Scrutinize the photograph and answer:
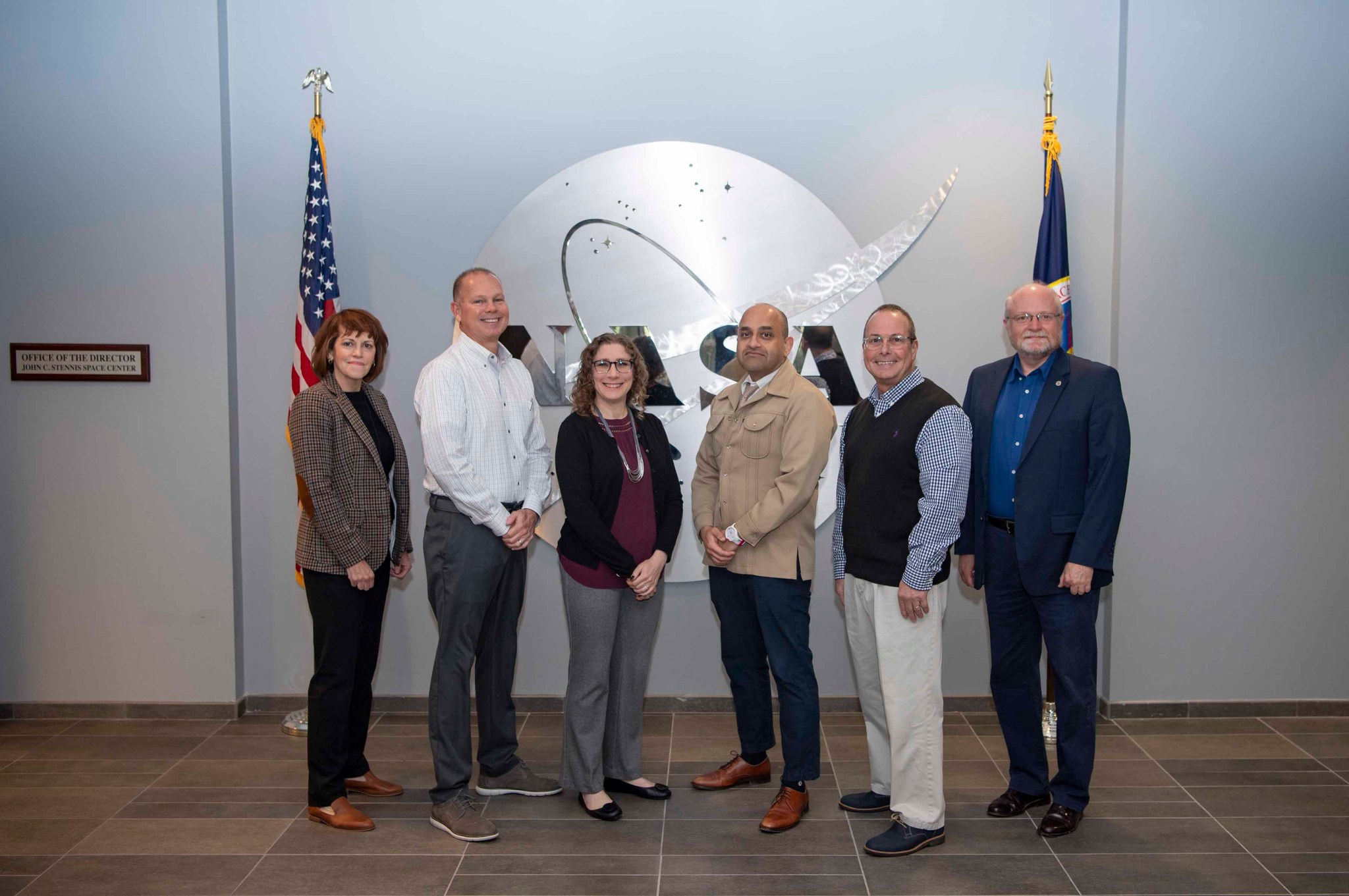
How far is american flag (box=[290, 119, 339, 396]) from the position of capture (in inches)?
154

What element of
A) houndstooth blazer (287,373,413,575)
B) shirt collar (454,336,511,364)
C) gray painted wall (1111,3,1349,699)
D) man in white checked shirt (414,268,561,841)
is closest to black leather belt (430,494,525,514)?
man in white checked shirt (414,268,561,841)

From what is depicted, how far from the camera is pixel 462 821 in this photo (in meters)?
3.04

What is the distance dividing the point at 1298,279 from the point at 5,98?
5481 mm

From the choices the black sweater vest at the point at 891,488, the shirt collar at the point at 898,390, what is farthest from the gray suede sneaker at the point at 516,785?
the shirt collar at the point at 898,390

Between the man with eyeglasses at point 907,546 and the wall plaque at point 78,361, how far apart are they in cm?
311

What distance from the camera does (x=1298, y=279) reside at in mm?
4094

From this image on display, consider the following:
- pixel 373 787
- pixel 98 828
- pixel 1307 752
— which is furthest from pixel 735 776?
pixel 1307 752

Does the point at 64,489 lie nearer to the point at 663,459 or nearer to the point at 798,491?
the point at 663,459

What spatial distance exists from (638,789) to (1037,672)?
1.39 m

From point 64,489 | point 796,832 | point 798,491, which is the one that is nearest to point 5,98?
point 64,489

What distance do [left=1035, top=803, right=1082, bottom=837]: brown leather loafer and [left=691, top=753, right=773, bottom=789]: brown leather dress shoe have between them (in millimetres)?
910

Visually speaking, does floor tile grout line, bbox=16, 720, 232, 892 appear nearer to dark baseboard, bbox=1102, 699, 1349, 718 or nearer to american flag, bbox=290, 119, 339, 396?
american flag, bbox=290, 119, 339, 396

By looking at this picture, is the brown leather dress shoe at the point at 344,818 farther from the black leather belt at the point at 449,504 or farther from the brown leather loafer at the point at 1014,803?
the brown leather loafer at the point at 1014,803

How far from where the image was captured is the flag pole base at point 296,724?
4.02m
